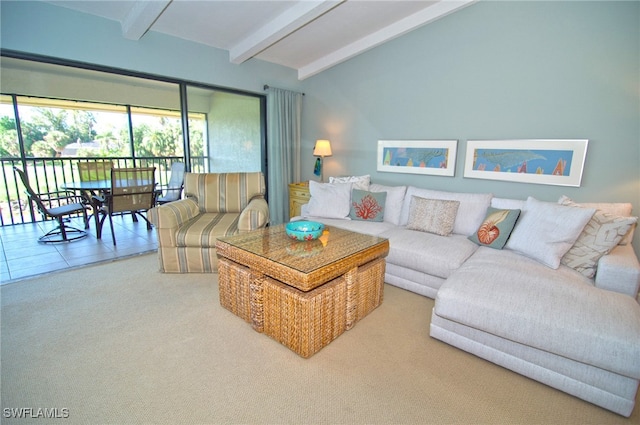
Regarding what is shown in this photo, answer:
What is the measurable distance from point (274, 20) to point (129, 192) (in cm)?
263

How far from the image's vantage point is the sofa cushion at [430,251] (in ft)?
7.31

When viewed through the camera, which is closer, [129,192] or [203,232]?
[203,232]

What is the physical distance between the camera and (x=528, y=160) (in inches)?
106

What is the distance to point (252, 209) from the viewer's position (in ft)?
9.23

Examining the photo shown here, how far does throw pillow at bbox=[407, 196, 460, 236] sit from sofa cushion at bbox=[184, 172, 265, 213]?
6.10 ft

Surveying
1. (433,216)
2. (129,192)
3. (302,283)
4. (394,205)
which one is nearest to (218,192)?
(129,192)

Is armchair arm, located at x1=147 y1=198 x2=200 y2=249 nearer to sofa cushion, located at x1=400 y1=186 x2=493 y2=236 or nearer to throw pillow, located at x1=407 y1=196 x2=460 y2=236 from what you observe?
throw pillow, located at x1=407 y1=196 x2=460 y2=236

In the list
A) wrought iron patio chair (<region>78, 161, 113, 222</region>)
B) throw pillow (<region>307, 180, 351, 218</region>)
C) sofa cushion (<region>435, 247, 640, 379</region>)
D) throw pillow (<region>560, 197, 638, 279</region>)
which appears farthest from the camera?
wrought iron patio chair (<region>78, 161, 113, 222</region>)

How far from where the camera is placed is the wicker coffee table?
1.66 meters

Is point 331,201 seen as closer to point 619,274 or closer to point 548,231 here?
point 548,231

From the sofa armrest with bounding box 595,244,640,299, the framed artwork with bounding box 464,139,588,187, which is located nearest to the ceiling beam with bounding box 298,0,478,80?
the framed artwork with bounding box 464,139,588,187

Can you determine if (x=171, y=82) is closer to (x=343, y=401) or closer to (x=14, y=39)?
(x=14, y=39)

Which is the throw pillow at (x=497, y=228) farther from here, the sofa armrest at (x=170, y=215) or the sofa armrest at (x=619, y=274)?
the sofa armrest at (x=170, y=215)

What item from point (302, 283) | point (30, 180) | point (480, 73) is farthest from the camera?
point (30, 180)
